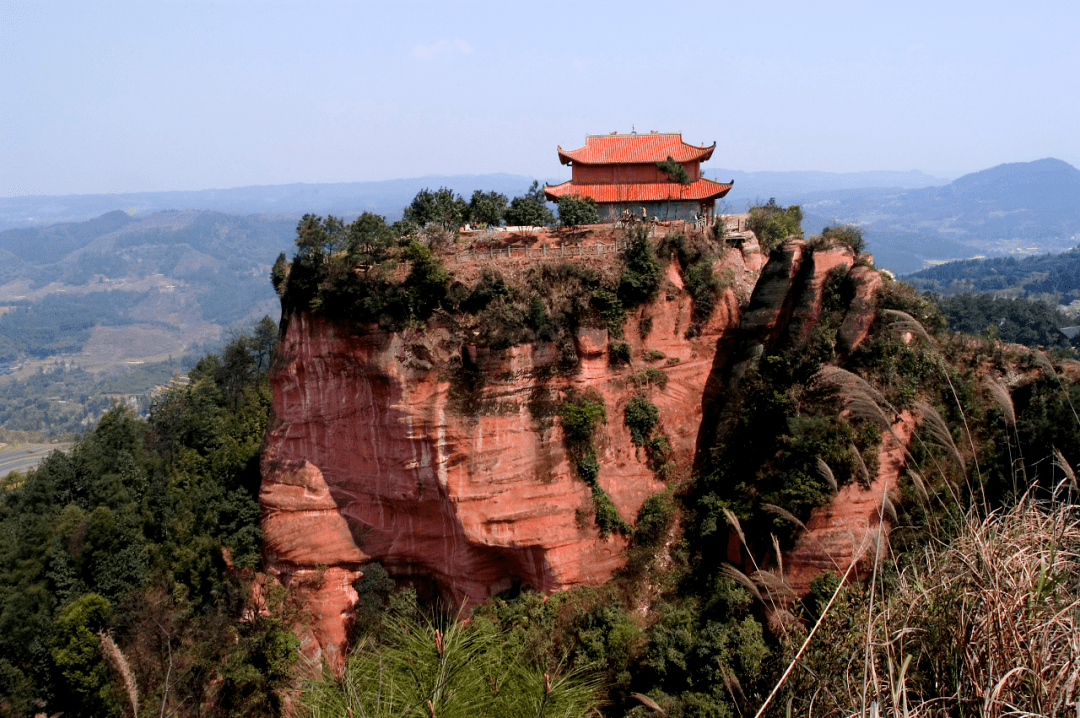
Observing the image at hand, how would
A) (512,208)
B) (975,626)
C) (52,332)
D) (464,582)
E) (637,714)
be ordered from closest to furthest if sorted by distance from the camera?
(975,626)
(637,714)
(464,582)
(512,208)
(52,332)

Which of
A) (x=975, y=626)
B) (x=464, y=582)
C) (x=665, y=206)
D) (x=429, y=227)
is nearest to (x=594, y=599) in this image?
(x=464, y=582)

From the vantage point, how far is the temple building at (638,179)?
2772 centimetres

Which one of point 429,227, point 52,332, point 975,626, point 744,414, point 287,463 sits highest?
point 429,227

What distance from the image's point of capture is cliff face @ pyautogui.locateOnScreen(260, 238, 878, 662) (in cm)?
2242

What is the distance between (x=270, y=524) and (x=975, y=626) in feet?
75.4

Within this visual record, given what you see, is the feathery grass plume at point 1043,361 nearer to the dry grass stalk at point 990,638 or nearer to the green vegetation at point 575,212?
the dry grass stalk at point 990,638

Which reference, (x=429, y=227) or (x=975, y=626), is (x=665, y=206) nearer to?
(x=429, y=227)

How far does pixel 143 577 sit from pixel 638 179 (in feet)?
78.6

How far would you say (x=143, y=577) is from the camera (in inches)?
1056

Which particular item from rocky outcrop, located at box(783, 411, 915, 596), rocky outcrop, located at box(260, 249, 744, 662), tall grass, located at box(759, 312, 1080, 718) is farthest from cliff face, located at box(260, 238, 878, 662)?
tall grass, located at box(759, 312, 1080, 718)

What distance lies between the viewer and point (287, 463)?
24297mm

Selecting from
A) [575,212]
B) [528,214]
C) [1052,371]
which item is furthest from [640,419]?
[1052,371]

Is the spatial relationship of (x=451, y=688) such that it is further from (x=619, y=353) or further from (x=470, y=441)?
(x=619, y=353)

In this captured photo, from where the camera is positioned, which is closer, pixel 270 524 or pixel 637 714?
pixel 637 714
